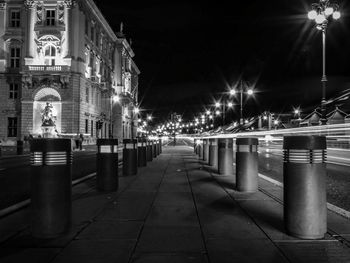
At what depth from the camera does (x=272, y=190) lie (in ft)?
35.7

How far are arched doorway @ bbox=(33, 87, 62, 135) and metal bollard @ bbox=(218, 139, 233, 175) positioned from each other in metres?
47.5

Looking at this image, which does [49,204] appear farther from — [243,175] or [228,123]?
[228,123]

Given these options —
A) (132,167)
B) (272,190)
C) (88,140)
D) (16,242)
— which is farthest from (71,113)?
(16,242)

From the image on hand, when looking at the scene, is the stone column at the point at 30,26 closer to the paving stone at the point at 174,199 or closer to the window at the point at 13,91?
the window at the point at 13,91

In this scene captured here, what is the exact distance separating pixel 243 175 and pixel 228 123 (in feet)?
338

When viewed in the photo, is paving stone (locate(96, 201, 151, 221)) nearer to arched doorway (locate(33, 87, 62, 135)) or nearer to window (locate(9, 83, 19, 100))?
arched doorway (locate(33, 87, 62, 135))

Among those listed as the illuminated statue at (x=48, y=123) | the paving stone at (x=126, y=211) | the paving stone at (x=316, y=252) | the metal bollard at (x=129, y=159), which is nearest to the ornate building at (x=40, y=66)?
the illuminated statue at (x=48, y=123)

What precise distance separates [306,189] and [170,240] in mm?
1979

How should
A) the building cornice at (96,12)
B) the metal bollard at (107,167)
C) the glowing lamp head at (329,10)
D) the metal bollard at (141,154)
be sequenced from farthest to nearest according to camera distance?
the building cornice at (96,12)
the glowing lamp head at (329,10)
the metal bollard at (141,154)
the metal bollard at (107,167)

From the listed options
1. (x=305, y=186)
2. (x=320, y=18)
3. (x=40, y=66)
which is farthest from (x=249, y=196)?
(x=40, y=66)

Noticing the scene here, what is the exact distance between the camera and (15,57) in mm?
60094

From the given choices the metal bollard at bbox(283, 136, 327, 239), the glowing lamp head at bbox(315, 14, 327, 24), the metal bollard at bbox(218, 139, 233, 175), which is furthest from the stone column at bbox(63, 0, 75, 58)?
the metal bollard at bbox(283, 136, 327, 239)

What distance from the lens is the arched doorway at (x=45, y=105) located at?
5866cm

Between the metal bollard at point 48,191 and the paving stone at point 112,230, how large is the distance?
372mm
